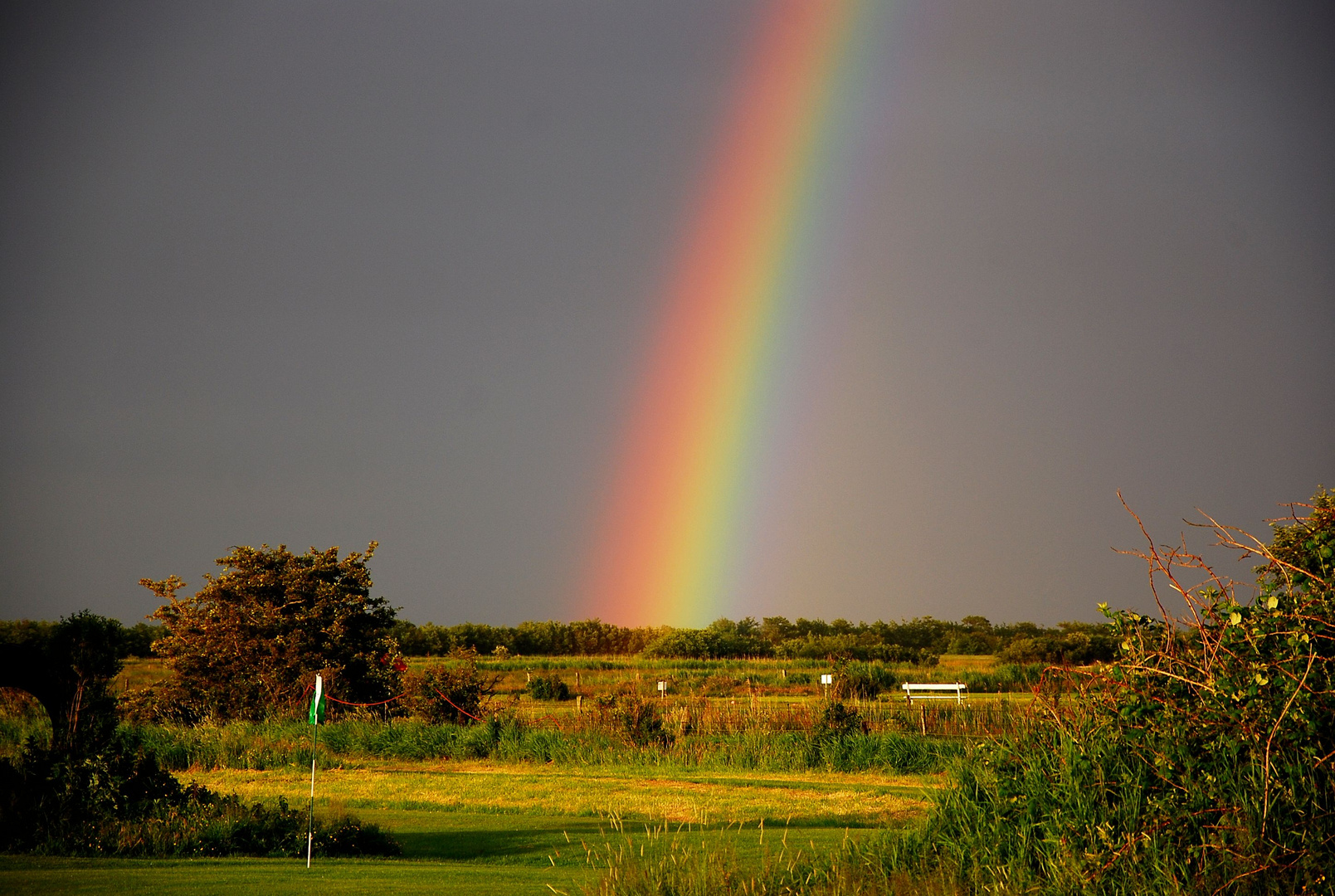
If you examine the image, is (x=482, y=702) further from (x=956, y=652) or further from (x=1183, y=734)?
(x=956, y=652)

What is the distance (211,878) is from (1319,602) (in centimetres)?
1087

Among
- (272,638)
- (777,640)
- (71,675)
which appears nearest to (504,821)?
(71,675)

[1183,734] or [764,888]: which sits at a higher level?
[1183,734]

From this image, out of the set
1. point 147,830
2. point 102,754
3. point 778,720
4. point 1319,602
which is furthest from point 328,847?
point 778,720

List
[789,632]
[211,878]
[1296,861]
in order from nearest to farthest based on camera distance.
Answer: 1. [1296,861]
2. [211,878]
3. [789,632]

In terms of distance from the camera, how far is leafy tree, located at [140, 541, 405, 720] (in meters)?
36.7

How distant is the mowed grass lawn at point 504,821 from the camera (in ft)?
38.7

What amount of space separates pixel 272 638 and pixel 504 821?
69.2 feet

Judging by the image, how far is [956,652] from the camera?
108 m

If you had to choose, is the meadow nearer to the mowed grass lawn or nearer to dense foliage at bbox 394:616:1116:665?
the mowed grass lawn

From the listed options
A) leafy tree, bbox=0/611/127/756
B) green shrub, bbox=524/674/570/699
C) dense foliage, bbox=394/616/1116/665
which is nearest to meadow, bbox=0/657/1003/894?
leafy tree, bbox=0/611/127/756

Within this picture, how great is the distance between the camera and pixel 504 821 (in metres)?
18.8

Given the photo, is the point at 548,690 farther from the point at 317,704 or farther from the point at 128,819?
the point at 317,704

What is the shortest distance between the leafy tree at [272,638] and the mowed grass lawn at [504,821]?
399 inches
